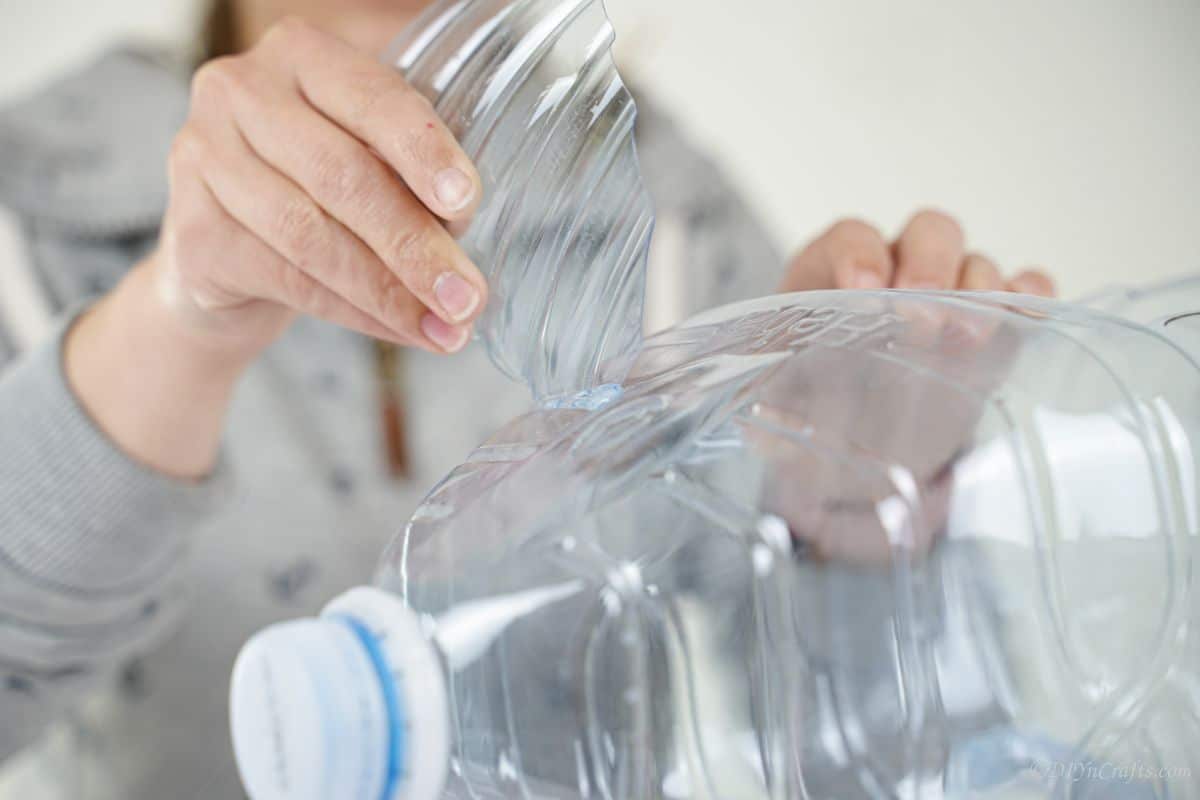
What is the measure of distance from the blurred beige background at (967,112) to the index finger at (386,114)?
3.08 feet

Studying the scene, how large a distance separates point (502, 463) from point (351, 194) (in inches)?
4.4

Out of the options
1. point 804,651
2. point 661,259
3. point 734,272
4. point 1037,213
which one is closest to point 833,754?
point 804,651

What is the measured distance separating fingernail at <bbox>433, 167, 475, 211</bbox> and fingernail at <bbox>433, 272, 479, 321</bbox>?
2 cm

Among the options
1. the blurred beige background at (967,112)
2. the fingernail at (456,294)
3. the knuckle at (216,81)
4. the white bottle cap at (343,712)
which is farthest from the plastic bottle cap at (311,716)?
the blurred beige background at (967,112)

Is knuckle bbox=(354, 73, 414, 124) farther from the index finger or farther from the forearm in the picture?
the forearm

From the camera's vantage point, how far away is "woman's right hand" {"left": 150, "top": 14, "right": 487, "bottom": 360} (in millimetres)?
358

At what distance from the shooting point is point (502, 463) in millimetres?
390

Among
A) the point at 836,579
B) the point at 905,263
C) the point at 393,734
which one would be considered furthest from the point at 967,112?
the point at 393,734

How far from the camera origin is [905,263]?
51 centimetres

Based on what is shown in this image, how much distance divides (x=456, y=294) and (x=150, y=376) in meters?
0.25

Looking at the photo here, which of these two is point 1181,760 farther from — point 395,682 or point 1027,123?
point 1027,123

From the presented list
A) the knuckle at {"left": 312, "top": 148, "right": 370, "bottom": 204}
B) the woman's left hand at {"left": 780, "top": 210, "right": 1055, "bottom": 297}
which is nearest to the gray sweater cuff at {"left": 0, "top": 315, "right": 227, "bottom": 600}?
the knuckle at {"left": 312, "top": 148, "right": 370, "bottom": 204}

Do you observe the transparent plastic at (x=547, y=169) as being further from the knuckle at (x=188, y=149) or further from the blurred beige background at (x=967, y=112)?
the blurred beige background at (x=967, y=112)

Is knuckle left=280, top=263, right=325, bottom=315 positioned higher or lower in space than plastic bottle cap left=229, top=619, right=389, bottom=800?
higher
